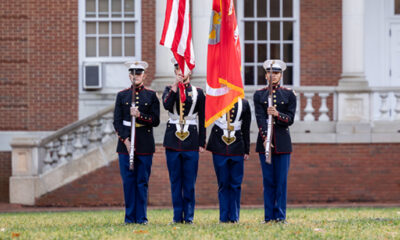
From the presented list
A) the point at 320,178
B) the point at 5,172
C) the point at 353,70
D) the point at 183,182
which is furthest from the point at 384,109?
the point at 5,172

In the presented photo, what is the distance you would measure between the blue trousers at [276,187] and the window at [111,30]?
29.0 feet

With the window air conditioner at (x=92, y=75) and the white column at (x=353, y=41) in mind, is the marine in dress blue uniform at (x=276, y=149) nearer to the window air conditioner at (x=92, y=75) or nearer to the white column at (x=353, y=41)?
the white column at (x=353, y=41)

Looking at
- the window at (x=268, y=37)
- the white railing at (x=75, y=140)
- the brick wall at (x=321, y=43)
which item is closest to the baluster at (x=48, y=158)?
the white railing at (x=75, y=140)

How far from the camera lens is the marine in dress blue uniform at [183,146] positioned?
9914 millimetres

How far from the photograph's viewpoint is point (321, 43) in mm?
18062

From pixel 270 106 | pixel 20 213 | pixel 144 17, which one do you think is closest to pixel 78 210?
pixel 20 213

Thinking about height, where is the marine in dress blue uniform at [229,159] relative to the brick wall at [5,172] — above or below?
above

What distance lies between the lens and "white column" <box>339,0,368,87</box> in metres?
16.3

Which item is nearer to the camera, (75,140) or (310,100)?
(310,100)

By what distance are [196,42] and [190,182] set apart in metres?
6.57

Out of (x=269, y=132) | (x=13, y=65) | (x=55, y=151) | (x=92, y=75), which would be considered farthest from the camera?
(x=13, y=65)

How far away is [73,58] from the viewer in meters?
18.1

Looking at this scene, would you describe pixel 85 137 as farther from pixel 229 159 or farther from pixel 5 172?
pixel 229 159

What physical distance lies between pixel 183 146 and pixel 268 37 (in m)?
8.75
